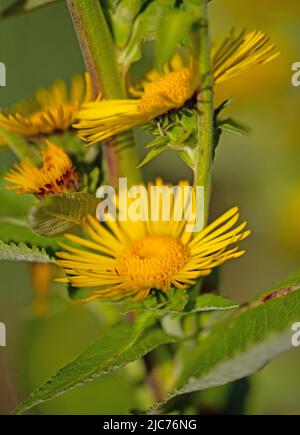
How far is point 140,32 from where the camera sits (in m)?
0.53

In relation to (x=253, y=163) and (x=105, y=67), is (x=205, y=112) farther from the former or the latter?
(x=253, y=163)

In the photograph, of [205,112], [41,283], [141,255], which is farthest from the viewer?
[41,283]

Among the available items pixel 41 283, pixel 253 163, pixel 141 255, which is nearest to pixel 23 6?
pixel 141 255

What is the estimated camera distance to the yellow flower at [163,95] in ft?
1.60

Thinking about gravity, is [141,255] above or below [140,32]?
below

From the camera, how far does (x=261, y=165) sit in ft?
3.28

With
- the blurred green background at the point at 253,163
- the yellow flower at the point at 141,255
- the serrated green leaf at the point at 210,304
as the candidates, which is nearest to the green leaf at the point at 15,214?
the yellow flower at the point at 141,255

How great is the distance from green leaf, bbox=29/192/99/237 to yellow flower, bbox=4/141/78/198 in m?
0.03

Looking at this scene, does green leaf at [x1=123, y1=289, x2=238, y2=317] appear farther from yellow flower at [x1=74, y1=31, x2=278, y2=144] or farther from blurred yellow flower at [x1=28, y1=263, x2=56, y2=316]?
blurred yellow flower at [x1=28, y1=263, x2=56, y2=316]

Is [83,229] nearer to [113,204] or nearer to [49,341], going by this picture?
[113,204]

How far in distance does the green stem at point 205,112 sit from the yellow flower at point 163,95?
25 millimetres

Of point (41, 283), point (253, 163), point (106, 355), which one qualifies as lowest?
point (106, 355)

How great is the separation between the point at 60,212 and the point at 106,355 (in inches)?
4.3

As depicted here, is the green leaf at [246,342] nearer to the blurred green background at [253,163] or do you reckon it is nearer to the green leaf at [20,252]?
the green leaf at [20,252]
